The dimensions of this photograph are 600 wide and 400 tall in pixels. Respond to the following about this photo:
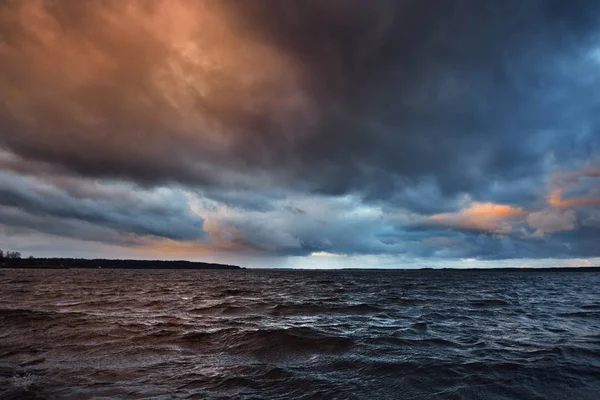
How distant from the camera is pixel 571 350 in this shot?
14750 millimetres

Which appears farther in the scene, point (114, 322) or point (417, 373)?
point (114, 322)

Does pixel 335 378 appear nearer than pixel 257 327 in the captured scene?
Yes

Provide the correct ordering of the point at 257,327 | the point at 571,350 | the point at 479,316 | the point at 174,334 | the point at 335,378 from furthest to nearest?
the point at 479,316 < the point at 257,327 < the point at 174,334 < the point at 571,350 < the point at 335,378

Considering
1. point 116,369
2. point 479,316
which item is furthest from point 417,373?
point 479,316

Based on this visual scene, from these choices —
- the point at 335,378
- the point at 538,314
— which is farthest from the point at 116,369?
the point at 538,314

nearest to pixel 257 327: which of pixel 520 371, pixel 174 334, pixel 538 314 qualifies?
pixel 174 334

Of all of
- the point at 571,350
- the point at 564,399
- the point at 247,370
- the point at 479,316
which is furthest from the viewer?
the point at 479,316

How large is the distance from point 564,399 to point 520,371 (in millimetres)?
2330

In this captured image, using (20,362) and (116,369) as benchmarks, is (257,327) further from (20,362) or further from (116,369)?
(20,362)

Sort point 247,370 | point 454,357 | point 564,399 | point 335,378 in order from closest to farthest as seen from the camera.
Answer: point 564,399, point 335,378, point 247,370, point 454,357

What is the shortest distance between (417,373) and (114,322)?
57.8 feet

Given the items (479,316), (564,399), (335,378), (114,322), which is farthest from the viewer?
(479,316)

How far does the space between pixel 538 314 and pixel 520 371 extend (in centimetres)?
1854

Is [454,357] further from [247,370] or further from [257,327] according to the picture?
[257,327]
